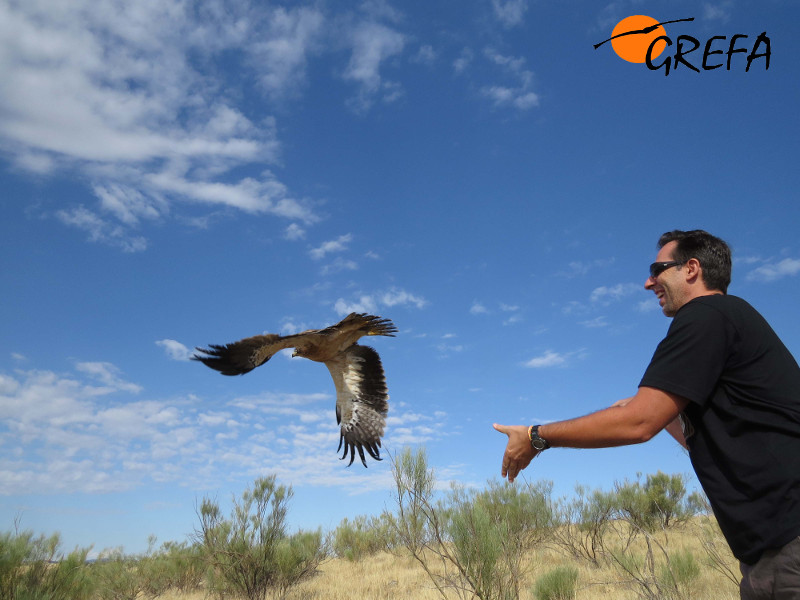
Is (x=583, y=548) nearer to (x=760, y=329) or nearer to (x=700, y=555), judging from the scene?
(x=700, y=555)

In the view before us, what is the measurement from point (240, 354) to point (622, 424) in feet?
17.4

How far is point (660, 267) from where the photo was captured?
2.04m

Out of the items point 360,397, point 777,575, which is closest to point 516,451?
point 777,575

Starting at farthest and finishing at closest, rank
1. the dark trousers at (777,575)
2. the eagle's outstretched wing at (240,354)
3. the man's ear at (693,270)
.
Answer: the eagle's outstretched wing at (240,354), the man's ear at (693,270), the dark trousers at (777,575)

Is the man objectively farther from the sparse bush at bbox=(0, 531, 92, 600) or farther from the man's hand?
the sparse bush at bbox=(0, 531, 92, 600)

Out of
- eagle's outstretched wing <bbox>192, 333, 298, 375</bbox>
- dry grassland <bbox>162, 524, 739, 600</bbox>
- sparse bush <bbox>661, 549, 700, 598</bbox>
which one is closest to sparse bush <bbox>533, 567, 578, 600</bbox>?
dry grassland <bbox>162, 524, 739, 600</bbox>

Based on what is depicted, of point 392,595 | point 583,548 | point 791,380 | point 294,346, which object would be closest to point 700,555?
point 583,548

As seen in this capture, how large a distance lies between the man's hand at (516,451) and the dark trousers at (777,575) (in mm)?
736

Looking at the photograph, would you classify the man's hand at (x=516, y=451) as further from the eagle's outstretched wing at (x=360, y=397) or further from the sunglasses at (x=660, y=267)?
the eagle's outstretched wing at (x=360, y=397)

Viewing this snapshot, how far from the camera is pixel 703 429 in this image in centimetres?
178

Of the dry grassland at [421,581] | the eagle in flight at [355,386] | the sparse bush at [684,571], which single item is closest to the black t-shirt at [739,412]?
the dry grassland at [421,581]

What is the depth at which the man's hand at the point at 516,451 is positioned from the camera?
180 cm

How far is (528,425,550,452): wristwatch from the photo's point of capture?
1762 mm

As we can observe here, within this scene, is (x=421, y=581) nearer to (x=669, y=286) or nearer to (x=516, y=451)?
(x=516, y=451)
